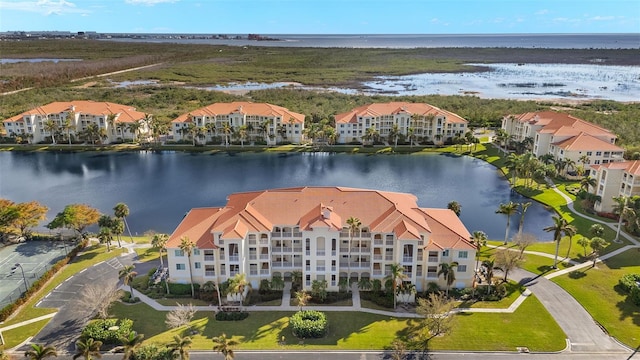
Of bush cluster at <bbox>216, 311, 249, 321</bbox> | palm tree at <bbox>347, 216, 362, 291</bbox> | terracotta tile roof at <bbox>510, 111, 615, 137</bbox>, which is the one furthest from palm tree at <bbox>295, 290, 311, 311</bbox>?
terracotta tile roof at <bbox>510, 111, 615, 137</bbox>

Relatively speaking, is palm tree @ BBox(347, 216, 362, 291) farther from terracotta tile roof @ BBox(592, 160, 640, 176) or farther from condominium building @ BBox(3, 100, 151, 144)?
condominium building @ BBox(3, 100, 151, 144)

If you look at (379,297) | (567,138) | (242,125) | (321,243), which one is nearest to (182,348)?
(321,243)

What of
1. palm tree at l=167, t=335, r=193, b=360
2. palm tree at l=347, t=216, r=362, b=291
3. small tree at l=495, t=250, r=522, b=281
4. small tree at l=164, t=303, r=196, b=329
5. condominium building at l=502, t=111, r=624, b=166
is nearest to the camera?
palm tree at l=167, t=335, r=193, b=360

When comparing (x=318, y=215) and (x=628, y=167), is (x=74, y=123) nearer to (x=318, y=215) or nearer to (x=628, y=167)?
(x=318, y=215)

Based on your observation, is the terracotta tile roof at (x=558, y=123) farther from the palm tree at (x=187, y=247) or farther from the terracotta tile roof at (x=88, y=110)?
the terracotta tile roof at (x=88, y=110)

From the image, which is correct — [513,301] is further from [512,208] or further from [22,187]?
[22,187]

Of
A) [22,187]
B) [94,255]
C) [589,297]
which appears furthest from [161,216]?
[589,297]

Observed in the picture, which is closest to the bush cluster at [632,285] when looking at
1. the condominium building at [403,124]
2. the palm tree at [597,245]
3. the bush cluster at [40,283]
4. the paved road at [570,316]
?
the palm tree at [597,245]
